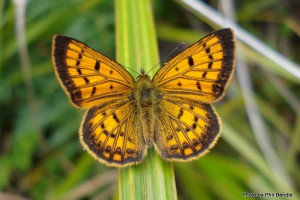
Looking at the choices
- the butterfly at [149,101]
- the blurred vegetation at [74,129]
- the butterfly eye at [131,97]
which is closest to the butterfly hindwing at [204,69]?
the butterfly at [149,101]

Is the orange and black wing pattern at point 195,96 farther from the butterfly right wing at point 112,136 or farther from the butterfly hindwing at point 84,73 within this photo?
A: the butterfly hindwing at point 84,73

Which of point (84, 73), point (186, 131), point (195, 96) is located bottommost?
point (186, 131)

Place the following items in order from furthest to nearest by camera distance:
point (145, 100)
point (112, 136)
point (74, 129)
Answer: point (74, 129) → point (145, 100) → point (112, 136)

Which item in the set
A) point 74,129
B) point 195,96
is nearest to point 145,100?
point 195,96

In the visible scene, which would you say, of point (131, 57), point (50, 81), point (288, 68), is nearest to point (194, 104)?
point (131, 57)

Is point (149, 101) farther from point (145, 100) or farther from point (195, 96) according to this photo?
point (195, 96)

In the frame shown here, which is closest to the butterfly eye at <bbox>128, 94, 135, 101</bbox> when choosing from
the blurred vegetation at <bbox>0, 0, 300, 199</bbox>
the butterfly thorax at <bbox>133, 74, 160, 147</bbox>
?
the butterfly thorax at <bbox>133, 74, 160, 147</bbox>

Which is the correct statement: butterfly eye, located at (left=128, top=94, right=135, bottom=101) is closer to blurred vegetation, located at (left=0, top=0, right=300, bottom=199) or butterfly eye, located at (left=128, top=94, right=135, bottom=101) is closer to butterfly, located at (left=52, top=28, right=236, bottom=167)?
butterfly, located at (left=52, top=28, right=236, bottom=167)
